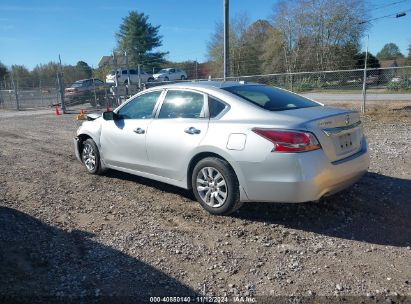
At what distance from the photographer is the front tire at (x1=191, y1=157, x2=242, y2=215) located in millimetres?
4148

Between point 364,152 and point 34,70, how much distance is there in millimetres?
53409

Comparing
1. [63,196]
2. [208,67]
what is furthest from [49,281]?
[208,67]

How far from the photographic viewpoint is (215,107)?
4.48 metres

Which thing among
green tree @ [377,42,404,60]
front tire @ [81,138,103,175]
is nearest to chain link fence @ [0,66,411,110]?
front tire @ [81,138,103,175]

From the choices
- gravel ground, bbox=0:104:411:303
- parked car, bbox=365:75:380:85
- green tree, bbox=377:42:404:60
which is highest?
green tree, bbox=377:42:404:60

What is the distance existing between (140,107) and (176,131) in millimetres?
1040

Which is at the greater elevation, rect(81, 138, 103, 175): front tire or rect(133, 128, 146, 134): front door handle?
rect(133, 128, 146, 134): front door handle

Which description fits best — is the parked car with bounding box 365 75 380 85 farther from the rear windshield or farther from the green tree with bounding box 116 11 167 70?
the green tree with bounding box 116 11 167 70

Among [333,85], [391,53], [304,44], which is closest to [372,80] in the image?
[333,85]

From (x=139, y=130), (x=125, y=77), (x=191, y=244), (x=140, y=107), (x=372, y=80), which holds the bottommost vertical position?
(x=191, y=244)

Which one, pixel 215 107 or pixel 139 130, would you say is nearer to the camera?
pixel 215 107

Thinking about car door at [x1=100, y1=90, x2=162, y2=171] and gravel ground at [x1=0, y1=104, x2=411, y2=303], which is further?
car door at [x1=100, y1=90, x2=162, y2=171]

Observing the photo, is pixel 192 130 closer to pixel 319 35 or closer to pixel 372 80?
pixel 372 80

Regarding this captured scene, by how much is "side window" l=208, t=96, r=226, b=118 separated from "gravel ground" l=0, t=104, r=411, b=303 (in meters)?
1.21
